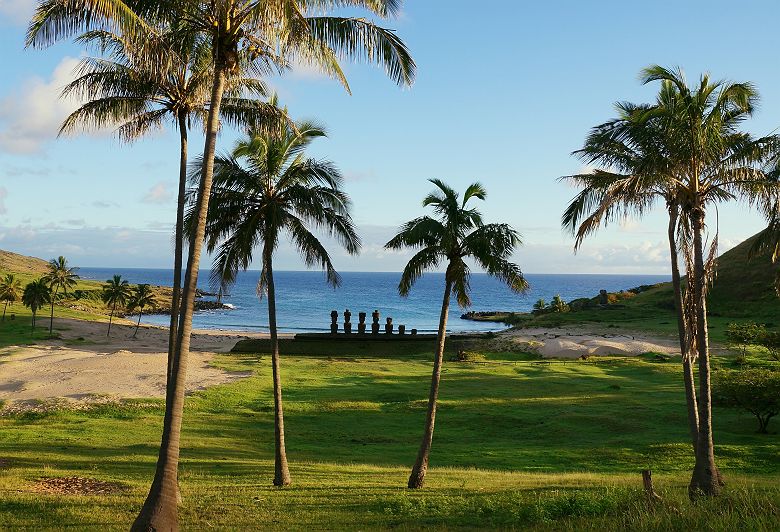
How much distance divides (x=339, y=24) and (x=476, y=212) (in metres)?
8.78

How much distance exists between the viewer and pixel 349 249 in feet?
72.4

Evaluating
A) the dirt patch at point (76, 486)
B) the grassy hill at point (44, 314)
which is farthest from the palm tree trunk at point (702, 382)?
the grassy hill at point (44, 314)

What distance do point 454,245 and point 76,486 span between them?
13185mm

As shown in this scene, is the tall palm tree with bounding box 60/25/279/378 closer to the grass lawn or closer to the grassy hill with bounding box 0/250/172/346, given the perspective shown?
the grass lawn

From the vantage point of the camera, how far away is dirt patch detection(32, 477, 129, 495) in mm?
18578

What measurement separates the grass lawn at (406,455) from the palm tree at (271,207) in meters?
4.30

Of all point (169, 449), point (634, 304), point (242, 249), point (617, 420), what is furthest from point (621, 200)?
point (634, 304)

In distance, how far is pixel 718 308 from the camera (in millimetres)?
92625

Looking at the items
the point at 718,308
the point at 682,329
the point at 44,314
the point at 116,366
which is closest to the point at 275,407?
the point at 682,329

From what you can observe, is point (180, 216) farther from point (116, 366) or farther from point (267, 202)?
point (116, 366)

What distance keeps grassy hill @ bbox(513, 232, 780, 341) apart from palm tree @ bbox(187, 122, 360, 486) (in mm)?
63382

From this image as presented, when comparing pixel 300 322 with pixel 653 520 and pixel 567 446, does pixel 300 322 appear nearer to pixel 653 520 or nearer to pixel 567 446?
pixel 567 446

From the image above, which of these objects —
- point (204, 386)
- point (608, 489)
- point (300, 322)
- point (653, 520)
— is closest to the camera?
point (653, 520)

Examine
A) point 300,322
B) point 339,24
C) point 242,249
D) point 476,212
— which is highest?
point 339,24
